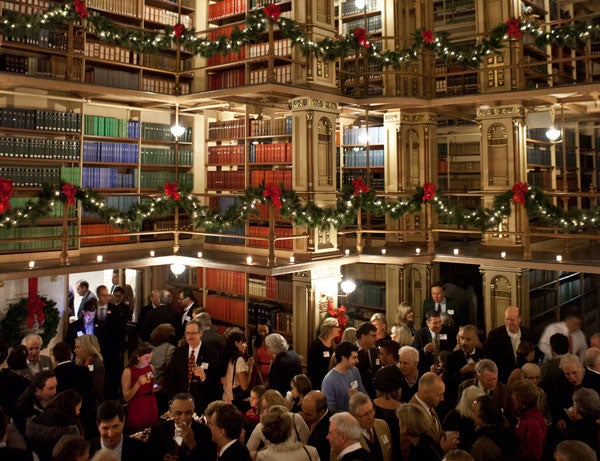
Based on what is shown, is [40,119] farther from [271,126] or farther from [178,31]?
[271,126]

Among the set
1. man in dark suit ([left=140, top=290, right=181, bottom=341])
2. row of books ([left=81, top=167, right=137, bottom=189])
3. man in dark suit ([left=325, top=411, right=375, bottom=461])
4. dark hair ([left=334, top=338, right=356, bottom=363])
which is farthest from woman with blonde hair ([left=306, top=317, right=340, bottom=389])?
row of books ([left=81, top=167, right=137, bottom=189])

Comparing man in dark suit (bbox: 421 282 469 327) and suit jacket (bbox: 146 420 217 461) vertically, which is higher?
man in dark suit (bbox: 421 282 469 327)

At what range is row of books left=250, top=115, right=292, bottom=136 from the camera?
831 cm

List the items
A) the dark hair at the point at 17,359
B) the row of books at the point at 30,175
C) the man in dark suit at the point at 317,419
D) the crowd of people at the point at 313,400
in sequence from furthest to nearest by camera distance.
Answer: the row of books at the point at 30,175 → the dark hair at the point at 17,359 → the man in dark suit at the point at 317,419 → the crowd of people at the point at 313,400

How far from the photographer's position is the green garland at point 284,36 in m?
7.05

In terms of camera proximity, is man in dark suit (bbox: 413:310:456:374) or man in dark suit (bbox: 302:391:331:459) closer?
man in dark suit (bbox: 302:391:331:459)

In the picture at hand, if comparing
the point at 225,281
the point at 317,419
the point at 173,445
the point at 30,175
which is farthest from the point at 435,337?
the point at 30,175

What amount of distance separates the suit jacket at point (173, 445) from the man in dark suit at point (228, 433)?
0.66ft

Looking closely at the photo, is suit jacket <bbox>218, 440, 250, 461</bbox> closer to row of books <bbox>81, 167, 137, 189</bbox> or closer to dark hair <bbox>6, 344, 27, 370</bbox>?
dark hair <bbox>6, 344, 27, 370</bbox>

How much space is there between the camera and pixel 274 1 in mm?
8328

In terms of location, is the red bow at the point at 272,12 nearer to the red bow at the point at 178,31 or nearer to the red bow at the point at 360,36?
the red bow at the point at 360,36

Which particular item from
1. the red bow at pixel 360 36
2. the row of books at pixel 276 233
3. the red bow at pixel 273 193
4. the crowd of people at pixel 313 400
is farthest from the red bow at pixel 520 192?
the red bow at pixel 273 193

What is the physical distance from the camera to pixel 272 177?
27.1 ft

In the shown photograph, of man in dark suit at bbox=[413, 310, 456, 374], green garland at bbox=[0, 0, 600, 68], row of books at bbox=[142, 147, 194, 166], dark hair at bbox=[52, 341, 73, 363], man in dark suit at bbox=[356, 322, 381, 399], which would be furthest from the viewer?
row of books at bbox=[142, 147, 194, 166]
